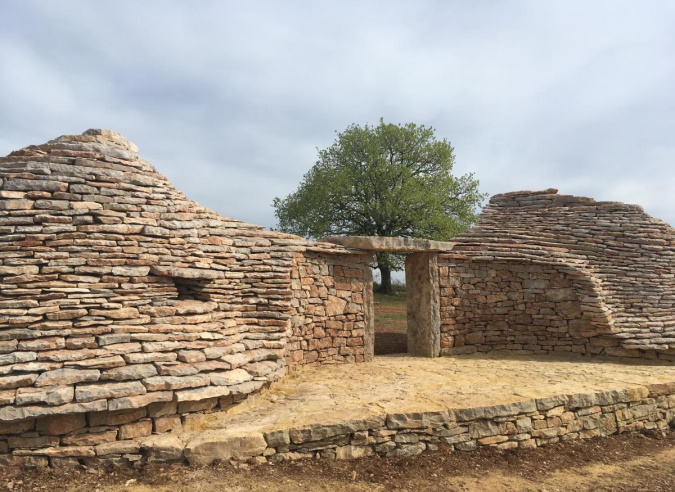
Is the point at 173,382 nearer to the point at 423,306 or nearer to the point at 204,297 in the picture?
the point at 204,297

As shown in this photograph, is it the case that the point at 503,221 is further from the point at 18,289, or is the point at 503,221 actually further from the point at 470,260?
the point at 18,289

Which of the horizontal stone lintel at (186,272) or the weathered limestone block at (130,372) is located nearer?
the weathered limestone block at (130,372)

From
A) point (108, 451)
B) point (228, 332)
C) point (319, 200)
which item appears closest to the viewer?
point (108, 451)

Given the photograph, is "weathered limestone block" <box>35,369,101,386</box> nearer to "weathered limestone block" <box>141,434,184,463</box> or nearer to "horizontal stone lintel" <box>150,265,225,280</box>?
"weathered limestone block" <box>141,434,184,463</box>

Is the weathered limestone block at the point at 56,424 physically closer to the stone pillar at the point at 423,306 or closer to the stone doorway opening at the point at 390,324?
the stone pillar at the point at 423,306

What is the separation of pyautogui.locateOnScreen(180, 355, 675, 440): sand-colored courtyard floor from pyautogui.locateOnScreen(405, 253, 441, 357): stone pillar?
21.2 inches

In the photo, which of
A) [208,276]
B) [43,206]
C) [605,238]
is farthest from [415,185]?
[43,206]

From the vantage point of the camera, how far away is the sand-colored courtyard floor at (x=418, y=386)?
20.5ft

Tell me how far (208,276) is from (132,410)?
237 centimetres

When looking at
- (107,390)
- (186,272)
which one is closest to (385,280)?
(186,272)

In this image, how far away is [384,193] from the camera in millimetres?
20484

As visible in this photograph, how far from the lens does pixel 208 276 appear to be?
7.41 metres

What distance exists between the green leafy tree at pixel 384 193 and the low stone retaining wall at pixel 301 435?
1291 cm

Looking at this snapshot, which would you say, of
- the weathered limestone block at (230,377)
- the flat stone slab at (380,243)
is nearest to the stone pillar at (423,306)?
the flat stone slab at (380,243)
